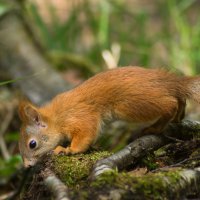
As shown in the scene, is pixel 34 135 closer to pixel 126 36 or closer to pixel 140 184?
pixel 140 184

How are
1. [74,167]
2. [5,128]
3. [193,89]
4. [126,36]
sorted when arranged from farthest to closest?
[126,36] < [5,128] < [193,89] < [74,167]

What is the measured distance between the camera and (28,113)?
4.60 meters

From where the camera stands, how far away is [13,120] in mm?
7090

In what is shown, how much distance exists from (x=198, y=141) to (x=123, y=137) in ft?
9.15

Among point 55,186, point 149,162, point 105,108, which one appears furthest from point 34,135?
point 55,186

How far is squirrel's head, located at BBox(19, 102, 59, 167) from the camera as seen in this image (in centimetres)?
447

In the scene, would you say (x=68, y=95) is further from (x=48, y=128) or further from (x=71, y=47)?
(x=71, y=47)

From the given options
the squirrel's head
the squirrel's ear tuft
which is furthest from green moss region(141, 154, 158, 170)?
the squirrel's ear tuft

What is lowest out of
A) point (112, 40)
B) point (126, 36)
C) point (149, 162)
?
point (112, 40)

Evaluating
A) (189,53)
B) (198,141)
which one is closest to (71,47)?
(189,53)

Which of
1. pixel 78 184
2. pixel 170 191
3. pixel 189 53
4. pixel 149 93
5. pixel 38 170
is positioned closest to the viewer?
pixel 170 191

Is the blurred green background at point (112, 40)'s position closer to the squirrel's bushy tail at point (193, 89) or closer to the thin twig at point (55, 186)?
the squirrel's bushy tail at point (193, 89)

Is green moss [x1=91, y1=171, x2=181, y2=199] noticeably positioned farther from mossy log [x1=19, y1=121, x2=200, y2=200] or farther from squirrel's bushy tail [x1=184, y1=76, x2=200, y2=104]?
squirrel's bushy tail [x1=184, y1=76, x2=200, y2=104]

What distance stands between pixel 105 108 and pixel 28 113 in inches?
27.4
